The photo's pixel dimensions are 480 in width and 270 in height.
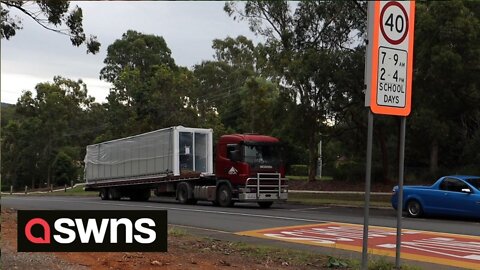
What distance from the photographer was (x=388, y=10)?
653cm

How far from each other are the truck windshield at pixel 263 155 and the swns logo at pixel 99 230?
664 inches

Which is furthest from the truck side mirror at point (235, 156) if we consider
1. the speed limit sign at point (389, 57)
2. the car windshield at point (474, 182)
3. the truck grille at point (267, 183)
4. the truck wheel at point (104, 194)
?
the speed limit sign at point (389, 57)

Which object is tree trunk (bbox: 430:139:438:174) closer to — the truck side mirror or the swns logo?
the truck side mirror

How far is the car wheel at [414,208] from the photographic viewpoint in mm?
19156

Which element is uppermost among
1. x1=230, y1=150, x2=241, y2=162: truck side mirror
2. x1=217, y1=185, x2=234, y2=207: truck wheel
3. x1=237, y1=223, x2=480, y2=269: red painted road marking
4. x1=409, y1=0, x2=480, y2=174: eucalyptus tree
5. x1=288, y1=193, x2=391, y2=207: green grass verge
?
x1=409, y1=0, x2=480, y2=174: eucalyptus tree

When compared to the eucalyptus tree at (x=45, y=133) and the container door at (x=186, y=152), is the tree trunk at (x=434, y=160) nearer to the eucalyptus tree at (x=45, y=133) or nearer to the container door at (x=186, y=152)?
the container door at (x=186, y=152)

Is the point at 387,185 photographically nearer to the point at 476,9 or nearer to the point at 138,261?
the point at 476,9

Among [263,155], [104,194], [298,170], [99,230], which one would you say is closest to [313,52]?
[263,155]

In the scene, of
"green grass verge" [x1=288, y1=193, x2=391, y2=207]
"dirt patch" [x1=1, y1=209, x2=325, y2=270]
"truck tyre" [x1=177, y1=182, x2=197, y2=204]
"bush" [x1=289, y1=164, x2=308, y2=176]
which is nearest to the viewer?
"dirt patch" [x1=1, y1=209, x2=325, y2=270]

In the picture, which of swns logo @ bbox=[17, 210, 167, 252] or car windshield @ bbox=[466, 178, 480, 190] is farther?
car windshield @ bbox=[466, 178, 480, 190]

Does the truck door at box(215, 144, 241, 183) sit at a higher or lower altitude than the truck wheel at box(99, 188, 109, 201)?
higher

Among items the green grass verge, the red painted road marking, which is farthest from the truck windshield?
the red painted road marking

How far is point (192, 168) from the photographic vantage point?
26688 millimetres

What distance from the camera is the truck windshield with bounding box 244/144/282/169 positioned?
77.2ft
